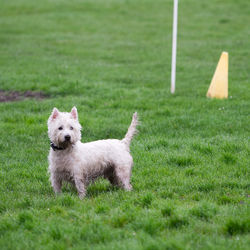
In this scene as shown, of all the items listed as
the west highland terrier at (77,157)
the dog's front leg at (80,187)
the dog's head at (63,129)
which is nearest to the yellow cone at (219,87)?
the west highland terrier at (77,157)

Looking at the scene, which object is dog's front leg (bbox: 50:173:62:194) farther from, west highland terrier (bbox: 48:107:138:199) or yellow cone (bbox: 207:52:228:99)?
yellow cone (bbox: 207:52:228:99)

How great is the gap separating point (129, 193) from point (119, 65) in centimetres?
1080

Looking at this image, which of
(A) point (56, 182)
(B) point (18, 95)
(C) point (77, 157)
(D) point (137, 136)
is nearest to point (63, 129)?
(C) point (77, 157)

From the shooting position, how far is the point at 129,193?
257 inches

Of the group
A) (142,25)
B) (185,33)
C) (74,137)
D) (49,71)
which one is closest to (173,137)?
(74,137)

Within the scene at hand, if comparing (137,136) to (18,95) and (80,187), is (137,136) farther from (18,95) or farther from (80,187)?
(18,95)

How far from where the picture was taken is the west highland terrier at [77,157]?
6531mm

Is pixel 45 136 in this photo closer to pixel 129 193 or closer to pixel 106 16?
pixel 129 193

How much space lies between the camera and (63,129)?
6.48 meters

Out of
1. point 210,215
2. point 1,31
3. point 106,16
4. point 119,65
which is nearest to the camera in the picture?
point 210,215

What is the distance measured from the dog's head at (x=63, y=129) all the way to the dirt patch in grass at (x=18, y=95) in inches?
245

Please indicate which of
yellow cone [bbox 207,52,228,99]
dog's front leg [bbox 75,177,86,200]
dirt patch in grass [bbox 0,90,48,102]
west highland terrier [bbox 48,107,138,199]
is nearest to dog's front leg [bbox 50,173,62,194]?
west highland terrier [bbox 48,107,138,199]

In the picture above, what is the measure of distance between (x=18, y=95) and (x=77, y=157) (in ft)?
22.9

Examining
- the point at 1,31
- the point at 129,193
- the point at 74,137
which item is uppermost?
the point at 1,31
